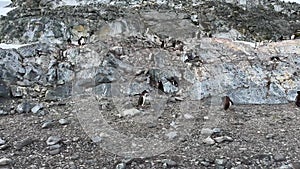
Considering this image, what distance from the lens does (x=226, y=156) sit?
22.3 feet

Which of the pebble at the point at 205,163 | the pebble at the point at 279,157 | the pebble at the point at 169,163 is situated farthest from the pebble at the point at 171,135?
the pebble at the point at 279,157

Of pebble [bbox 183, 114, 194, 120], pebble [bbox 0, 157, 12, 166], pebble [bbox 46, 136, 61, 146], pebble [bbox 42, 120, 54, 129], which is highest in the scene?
pebble [bbox 46, 136, 61, 146]

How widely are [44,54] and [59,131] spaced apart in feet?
13.5

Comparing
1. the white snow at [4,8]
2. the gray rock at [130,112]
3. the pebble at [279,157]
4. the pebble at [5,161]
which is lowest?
the gray rock at [130,112]

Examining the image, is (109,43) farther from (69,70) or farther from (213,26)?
(213,26)

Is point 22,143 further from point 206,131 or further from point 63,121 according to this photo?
point 206,131

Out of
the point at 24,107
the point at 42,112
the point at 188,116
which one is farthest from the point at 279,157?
the point at 24,107

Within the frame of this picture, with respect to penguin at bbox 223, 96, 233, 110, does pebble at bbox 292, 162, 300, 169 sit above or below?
above

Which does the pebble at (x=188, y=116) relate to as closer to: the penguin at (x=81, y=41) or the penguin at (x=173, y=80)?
the penguin at (x=173, y=80)

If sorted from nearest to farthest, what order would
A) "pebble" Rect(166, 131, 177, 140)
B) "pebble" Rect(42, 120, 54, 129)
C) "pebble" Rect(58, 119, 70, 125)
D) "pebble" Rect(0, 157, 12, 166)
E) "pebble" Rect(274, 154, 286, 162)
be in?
1. "pebble" Rect(0, 157, 12, 166)
2. "pebble" Rect(274, 154, 286, 162)
3. "pebble" Rect(166, 131, 177, 140)
4. "pebble" Rect(42, 120, 54, 129)
5. "pebble" Rect(58, 119, 70, 125)

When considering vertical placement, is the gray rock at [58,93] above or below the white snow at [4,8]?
below

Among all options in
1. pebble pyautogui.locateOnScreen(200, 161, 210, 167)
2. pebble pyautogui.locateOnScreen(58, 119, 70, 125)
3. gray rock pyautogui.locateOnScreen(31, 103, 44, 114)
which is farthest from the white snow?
pebble pyautogui.locateOnScreen(200, 161, 210, 167)

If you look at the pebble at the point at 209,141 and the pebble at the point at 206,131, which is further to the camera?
the pebble at the point at 206,131

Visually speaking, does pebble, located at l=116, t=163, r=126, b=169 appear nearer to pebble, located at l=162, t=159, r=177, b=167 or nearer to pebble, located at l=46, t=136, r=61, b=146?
pebble, located at l=162, t=159, r=177, b=167
